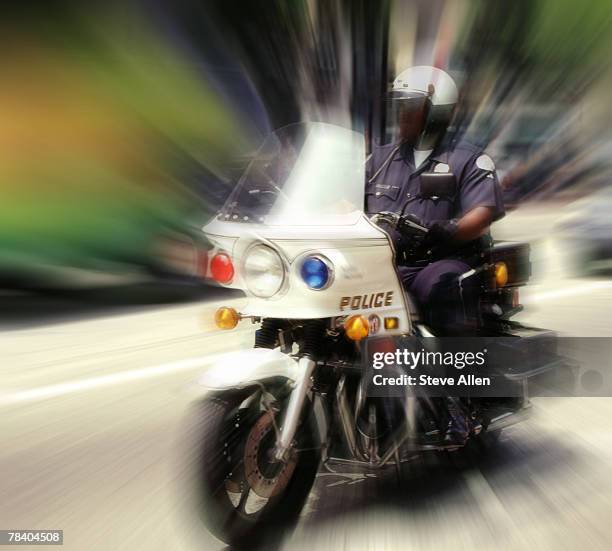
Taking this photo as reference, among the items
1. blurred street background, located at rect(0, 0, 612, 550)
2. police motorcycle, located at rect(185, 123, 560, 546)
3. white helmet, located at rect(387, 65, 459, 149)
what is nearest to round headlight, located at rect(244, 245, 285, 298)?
police motorcycle, located at rect(185, 123, 560, 546)

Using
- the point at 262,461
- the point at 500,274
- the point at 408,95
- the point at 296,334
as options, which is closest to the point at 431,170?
the point at 408,95

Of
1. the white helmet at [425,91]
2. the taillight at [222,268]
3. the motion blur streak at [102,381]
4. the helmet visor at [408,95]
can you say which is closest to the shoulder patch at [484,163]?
the white helmet at [425,91]

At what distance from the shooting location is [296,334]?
2.97 metres

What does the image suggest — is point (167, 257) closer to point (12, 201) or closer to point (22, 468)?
point (22, 468)

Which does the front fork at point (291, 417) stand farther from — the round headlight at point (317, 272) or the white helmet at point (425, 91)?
the white helmet at point (425, 91)

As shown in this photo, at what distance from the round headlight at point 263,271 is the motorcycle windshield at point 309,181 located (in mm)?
100

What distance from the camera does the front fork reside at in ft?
9.09

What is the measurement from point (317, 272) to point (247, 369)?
0.34 m

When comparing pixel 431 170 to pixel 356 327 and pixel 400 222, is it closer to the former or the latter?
pixel 400 222

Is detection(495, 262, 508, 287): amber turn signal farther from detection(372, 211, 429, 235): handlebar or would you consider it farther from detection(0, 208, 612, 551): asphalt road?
detection(372, 211, 429, 235): handlebar

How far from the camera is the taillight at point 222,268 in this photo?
2910 millimetres

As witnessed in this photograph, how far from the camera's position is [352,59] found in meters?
3.10

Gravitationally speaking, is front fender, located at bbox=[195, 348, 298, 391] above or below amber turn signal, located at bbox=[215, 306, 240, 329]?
below

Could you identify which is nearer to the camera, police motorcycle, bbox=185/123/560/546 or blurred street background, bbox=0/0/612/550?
police motorcycle, bbox=185/123/560/546
